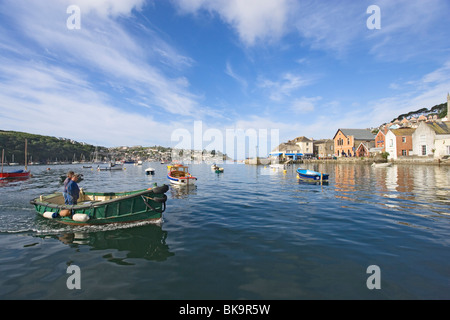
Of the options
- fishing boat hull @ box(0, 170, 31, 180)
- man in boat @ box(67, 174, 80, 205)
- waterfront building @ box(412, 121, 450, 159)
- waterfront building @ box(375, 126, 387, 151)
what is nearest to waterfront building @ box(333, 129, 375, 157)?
waterfront building @ box(375, 126, 387, 151)

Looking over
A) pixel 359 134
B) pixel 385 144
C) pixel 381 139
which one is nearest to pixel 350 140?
pixel 359 134

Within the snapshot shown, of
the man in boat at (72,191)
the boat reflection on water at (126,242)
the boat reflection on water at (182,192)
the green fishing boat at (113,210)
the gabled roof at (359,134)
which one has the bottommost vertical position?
the boat reflection on water at (126,242)

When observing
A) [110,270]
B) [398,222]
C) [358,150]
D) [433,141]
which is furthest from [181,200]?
[358,150]

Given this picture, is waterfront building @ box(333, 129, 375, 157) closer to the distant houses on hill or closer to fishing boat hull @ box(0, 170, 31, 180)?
the distant houses on hill

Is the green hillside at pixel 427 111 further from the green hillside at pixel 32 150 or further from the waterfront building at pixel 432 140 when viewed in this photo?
the green hillside at pixel 32 150

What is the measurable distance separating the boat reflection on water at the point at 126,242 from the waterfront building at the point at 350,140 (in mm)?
86973

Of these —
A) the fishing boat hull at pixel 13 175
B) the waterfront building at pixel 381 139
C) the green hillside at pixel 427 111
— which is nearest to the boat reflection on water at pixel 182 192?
the fishing boat hull at pixel 13 175

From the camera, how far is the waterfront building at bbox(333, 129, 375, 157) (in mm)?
79500

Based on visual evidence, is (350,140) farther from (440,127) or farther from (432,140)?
(432,140)

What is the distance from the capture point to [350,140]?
265 ft

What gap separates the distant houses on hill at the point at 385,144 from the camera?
171 feet

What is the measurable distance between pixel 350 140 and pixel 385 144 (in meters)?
15.0

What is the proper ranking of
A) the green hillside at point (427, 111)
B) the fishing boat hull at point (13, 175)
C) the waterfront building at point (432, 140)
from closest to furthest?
the fishing boat hull at point (13, 175), the waterfront building at point (432, 140), the green hillside at point (427, 111)
